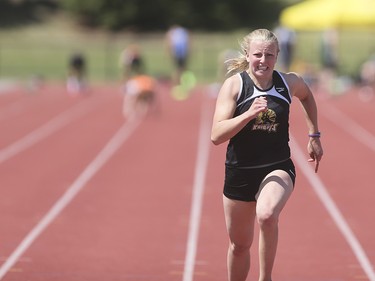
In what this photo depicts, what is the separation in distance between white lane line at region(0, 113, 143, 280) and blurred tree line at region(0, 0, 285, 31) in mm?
40531

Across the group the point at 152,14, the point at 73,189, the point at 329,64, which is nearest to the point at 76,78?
the point at 329,64

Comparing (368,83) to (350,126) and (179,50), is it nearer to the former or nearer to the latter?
(179,50)

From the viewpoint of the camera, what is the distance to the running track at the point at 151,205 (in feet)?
26.5

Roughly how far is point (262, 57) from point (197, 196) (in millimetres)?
5933

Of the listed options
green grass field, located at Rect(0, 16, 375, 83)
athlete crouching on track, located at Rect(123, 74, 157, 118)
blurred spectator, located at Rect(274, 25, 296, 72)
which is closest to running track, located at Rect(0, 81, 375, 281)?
athlete crouching on track, located at Rect(123, 74, 157, 118)

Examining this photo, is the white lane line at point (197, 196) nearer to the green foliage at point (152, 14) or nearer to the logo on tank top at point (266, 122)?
the logo on tank top at point (266, 122)

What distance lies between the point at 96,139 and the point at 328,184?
20.0 ft

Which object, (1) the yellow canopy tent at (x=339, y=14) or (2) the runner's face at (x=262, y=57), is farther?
(1) the yellow canopy tent at (x=339, y=14)

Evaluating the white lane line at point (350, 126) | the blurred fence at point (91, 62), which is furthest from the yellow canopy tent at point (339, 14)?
the blurred fence at point (91, 62)

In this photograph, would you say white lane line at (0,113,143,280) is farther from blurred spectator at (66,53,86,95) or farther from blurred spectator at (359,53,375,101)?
blurred spectator at (66,53,86,95)

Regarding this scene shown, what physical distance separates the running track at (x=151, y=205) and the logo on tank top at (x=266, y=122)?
6.50ft

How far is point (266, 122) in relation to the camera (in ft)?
19.6

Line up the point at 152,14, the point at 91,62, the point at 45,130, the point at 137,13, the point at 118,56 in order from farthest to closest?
the point at 152,14 → the point at 137,13 → the point at 118,56 → the point at 91,62 → the point at 45,130

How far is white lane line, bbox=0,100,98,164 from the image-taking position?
52.2 feet
